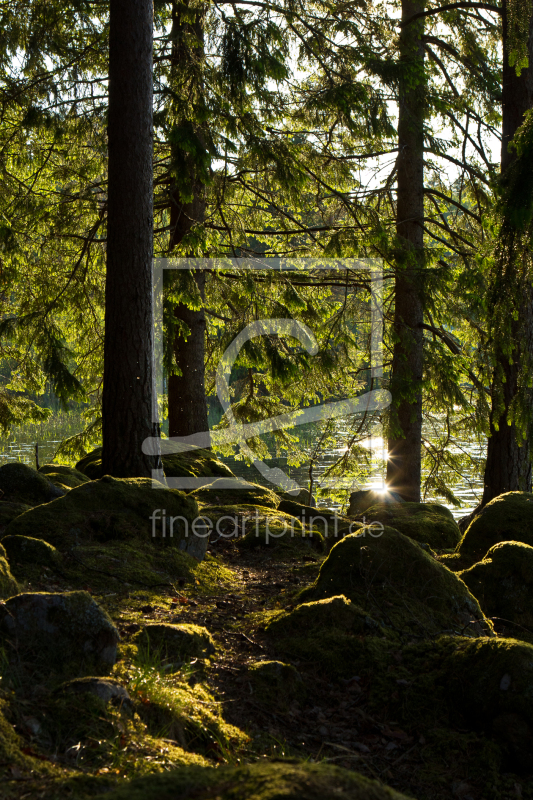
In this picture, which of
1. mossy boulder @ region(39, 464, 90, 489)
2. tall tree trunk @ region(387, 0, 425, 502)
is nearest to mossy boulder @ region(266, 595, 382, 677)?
mossy boulder @ region(39, 464, 90, 489)

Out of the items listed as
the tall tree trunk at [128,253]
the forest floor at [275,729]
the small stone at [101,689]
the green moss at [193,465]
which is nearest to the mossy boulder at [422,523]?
the green moss at [193,465]

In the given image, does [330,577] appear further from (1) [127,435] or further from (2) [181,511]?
(1) [127,435]

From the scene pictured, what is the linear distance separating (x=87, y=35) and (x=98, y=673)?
Answer: 27.1ft

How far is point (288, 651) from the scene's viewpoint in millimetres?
3436

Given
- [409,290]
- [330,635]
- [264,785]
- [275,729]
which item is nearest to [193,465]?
[409,290]

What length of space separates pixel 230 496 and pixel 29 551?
11.9 feet

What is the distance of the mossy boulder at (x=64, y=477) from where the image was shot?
21.8 feet

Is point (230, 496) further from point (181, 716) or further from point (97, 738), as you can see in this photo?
point (97, 738)

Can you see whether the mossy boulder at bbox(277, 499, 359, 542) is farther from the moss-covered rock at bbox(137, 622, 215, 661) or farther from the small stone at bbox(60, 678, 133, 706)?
the small stone at bbox(60, 678, 133, 706)

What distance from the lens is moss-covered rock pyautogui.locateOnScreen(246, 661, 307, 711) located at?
117 inches

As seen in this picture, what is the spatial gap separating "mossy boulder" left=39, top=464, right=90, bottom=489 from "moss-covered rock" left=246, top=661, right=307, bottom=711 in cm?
355

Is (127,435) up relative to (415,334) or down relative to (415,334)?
down

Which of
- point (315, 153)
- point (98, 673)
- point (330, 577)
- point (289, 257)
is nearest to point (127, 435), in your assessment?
point (330, 577)

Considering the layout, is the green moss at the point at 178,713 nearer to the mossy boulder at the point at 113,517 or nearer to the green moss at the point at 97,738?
the green moss at the point at 97,738
